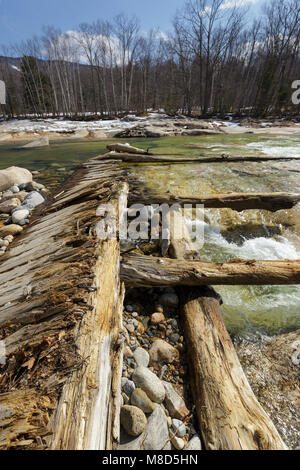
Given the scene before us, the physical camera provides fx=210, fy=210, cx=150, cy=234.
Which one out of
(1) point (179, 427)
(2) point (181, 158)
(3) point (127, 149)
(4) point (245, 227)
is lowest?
(1) point (179, 427)

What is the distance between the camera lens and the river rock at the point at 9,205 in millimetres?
4516

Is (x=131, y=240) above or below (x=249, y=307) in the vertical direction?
above

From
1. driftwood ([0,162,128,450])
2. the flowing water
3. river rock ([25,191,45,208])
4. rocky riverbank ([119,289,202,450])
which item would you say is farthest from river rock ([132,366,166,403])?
river rock ([25,191,45,208])

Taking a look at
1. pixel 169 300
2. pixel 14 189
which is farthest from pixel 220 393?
pixel 14 189

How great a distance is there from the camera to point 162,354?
176cm

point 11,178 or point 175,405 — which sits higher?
point 11,178

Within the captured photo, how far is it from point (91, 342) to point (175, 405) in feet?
2.49

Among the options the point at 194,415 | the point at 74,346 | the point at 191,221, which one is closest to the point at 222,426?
the point at 194,415

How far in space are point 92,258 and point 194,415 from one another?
1311 millimetres

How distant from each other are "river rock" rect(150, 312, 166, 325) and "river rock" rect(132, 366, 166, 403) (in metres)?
0.56

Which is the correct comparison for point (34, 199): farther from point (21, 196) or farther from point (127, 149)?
point (127, 149)

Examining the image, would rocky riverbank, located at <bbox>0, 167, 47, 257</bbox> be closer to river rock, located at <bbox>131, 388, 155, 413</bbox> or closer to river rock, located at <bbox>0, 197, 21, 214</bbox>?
river rock, located at <bbox>0, 197, 21, 214</bbox>
